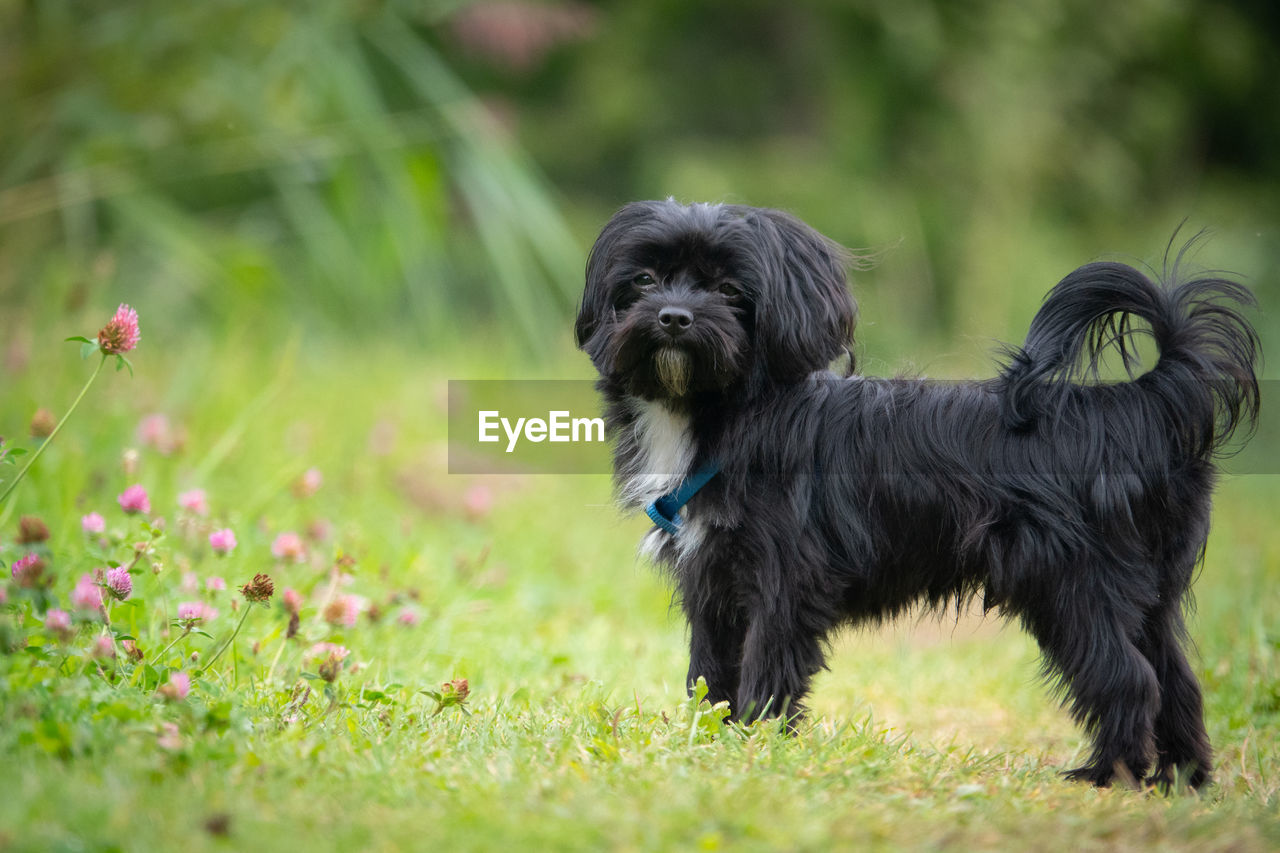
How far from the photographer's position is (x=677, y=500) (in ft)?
11.0

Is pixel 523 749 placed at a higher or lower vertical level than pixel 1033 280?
lower

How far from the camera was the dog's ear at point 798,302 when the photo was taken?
335 centimetres

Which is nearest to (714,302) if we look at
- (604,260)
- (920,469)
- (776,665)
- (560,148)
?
(604,260)

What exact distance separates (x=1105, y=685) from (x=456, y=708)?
5.76 ft

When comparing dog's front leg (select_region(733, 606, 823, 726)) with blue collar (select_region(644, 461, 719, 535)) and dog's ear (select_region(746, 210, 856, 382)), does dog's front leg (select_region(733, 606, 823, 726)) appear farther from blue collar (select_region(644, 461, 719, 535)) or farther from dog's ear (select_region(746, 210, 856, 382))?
dog's ear (select_region(746, 210, 856, 382))

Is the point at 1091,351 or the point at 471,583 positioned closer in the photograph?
the point at 1091,351

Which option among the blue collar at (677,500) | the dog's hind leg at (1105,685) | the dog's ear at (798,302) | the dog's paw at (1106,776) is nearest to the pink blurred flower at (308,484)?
the blue collar at (677,500)

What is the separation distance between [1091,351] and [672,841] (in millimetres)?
1808

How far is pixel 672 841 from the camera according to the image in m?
2.38

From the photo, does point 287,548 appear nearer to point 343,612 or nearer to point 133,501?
point 343,612

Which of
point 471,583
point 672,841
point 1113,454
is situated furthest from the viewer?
point 471,583

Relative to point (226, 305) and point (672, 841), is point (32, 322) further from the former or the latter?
point (672, 841)

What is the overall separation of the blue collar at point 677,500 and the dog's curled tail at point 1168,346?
82 centimetres

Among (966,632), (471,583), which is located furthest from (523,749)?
(966,632)
